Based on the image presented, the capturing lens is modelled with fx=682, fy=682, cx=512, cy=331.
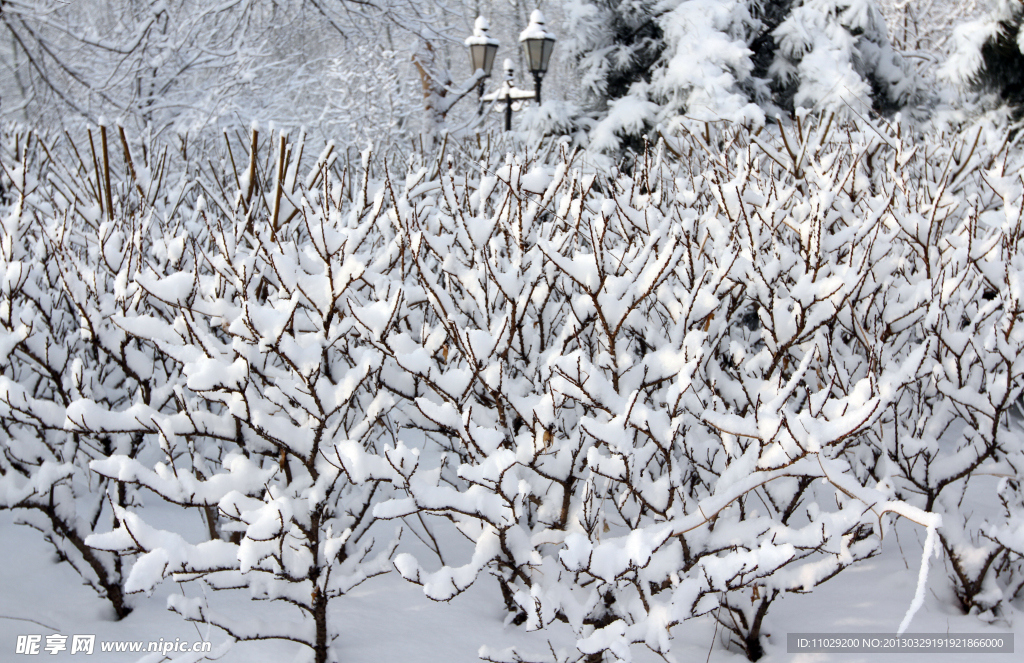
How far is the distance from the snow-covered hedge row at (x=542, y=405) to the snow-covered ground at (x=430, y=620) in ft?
0.34

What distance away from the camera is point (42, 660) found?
7.40ft

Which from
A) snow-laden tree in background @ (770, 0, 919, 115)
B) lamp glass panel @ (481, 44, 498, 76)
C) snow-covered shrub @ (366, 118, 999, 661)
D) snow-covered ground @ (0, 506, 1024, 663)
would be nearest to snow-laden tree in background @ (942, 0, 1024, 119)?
snow-laden tree in background @ (770, 0, 919, 115)

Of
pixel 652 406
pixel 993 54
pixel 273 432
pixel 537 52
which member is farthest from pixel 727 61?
pixel 273 432

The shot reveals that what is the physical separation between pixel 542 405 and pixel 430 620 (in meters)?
1.01

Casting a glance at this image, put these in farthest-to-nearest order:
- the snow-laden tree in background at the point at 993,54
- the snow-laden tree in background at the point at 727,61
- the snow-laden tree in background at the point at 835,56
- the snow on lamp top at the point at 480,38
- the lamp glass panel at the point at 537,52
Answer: the snow on lamp top at the point at 480,38
the snow-laden tree in background at the point at 835,56
the lamp glass panel at the point at 537,52
the snow-laden tree in background at the point at 727,61
the snow-laden tree in background at the point at 993,54

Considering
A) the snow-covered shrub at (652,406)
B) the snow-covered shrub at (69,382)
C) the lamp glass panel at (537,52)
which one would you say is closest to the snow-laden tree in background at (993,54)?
the lamp glass panel at (537,52)

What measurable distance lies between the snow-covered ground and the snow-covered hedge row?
0.10m

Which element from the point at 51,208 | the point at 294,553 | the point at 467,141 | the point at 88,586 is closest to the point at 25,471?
the point at 88,586

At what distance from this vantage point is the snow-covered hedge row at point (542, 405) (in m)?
1.89

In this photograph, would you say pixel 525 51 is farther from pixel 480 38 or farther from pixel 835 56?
pixel 835 56

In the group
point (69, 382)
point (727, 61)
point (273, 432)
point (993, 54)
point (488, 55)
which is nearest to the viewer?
point (273, 432)

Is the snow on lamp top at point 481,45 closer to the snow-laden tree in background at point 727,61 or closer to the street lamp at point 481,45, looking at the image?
the street lamp at point 481,45

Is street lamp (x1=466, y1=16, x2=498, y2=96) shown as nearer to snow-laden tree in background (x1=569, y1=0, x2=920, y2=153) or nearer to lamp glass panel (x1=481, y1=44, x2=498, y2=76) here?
lamp glass panel (x1=481, y1=44, x2=498, y2=76)

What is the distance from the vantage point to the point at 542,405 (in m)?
2.01
